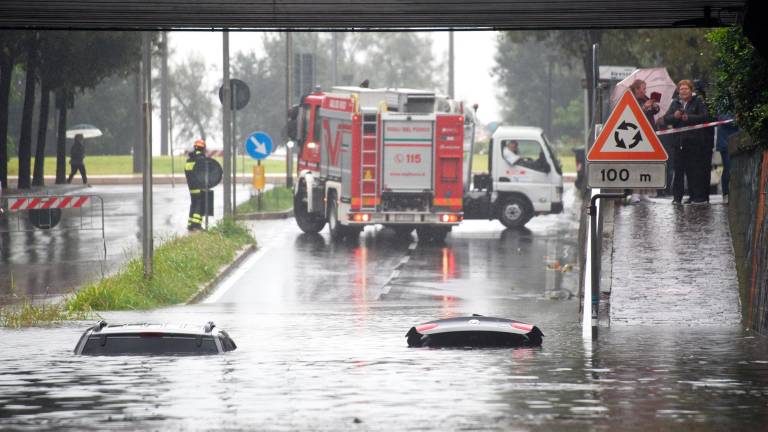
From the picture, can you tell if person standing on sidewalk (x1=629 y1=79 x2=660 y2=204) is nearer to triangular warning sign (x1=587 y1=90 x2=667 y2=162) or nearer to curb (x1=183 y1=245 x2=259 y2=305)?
curb (x1=183 y1=245 x2=259 y2=305)

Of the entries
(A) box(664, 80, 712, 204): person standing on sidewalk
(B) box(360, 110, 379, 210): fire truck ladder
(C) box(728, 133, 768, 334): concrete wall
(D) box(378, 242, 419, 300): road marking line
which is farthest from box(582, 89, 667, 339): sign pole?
(B) box(360, 110, 379, 210): fire truck ladder

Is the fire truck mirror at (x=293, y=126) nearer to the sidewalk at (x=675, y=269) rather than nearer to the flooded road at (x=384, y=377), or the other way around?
the flooded road at (x=384, y=377)

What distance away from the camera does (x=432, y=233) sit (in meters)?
33.4

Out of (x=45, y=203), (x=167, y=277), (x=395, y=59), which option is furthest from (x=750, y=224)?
(x=395, y=59)

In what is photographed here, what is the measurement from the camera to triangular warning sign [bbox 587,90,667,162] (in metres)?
15.2

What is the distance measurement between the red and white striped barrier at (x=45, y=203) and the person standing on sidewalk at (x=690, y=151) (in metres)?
13.6

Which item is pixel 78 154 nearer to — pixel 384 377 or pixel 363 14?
pixel 363 14

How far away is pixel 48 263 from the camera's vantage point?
27922 mm

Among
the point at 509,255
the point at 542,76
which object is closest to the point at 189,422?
the point at 509,255

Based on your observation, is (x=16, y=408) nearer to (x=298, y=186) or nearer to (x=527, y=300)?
(x=527, y=300)

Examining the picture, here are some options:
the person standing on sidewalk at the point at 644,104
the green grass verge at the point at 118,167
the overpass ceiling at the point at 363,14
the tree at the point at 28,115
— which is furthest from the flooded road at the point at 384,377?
the green grass verge at the point at 118,167

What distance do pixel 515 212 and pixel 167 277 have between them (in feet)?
46.6

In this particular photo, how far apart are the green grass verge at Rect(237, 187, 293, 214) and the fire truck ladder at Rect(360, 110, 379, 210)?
23.8 feet

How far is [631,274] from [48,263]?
42.9 ft
